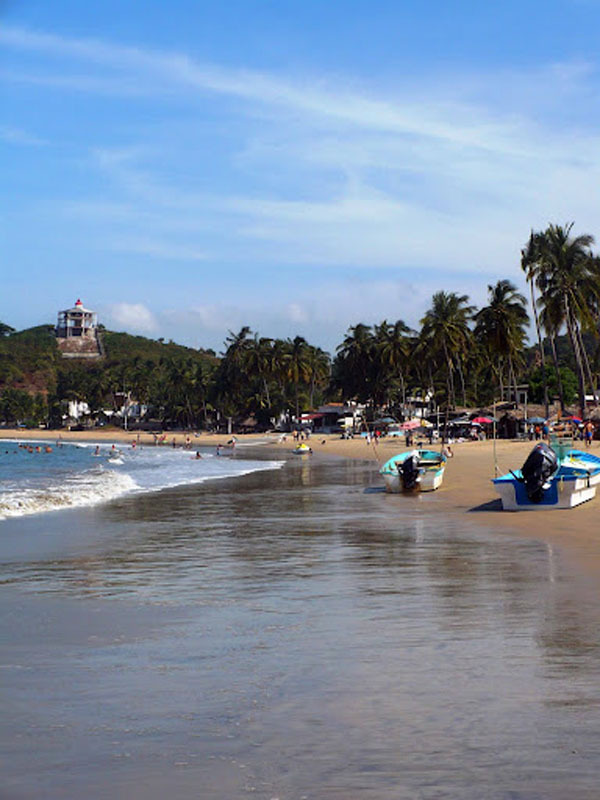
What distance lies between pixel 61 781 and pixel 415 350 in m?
92.8

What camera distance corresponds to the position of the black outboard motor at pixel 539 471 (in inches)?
821

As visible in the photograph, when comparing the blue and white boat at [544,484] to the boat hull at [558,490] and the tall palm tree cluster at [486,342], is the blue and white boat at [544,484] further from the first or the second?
the tall palm tree cluster at [486,342]

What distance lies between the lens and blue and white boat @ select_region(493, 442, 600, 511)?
20875mm

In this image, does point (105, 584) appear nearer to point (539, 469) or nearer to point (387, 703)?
point (387, 703)

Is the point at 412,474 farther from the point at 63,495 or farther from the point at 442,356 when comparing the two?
the point at 442,356

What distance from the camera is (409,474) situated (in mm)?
28312

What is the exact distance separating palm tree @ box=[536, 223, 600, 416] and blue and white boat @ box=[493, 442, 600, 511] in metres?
43.6

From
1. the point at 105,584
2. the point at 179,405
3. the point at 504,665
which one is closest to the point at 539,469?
the point at 105,584

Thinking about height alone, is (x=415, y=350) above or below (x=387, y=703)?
above

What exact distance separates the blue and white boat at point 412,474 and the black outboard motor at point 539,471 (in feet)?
24.3

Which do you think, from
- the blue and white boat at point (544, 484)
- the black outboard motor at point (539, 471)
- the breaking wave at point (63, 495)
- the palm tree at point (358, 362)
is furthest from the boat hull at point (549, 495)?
the palm tree at point (358, 362)

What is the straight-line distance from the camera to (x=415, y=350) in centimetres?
9650

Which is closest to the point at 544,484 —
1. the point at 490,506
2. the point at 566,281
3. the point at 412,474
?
the point at 490,506

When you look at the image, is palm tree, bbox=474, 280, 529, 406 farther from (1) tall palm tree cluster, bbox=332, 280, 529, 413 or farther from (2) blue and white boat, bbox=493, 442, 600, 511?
(2) blue and white boat, bbox=493, 442, 600, 511
